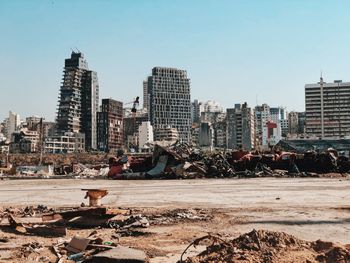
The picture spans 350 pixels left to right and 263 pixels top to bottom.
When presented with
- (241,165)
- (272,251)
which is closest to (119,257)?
(272,251)

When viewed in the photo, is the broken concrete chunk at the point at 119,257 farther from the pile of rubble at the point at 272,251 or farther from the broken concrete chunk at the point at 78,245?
the pile of rubble at the point at 272,251

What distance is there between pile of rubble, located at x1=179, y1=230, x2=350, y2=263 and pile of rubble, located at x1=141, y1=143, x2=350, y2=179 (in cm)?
2773

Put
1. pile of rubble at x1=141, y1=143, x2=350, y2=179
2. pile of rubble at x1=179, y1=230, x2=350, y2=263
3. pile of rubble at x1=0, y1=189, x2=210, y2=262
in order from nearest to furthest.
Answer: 1. pile of rubble at x1=179, y1=230, x2=350, y2=263
2. pile of rubble at x1=0, y1=189, x2=210, y2=262
3. pile of rubble at x1=141, y1=143, x2=350, y2=179

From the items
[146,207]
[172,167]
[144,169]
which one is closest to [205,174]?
[172,167]

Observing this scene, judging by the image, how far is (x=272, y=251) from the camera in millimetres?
6797

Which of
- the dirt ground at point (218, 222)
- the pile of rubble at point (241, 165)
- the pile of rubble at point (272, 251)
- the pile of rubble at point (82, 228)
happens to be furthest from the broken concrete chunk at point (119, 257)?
the pile of rubble at point (241, 165)

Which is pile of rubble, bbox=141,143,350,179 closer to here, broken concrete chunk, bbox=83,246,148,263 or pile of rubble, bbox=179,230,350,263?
broken concrete chunk, bbox=83,246,148,263

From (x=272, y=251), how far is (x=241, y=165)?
30.1m

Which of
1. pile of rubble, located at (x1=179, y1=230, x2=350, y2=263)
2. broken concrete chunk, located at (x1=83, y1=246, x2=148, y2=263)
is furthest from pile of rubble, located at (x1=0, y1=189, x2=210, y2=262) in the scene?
pile of rubble, located at (x1=179, y1=230, x2=350, y2=263)

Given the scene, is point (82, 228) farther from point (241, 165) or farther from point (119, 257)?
point (241, 165)

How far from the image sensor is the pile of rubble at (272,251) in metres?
6.54

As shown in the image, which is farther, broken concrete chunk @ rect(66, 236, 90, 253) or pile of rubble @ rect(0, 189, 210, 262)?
broken concrete chunk @ rect(66, 236, 90, 253)

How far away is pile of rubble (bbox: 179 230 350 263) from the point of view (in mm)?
6543

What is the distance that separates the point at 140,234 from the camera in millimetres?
10047
